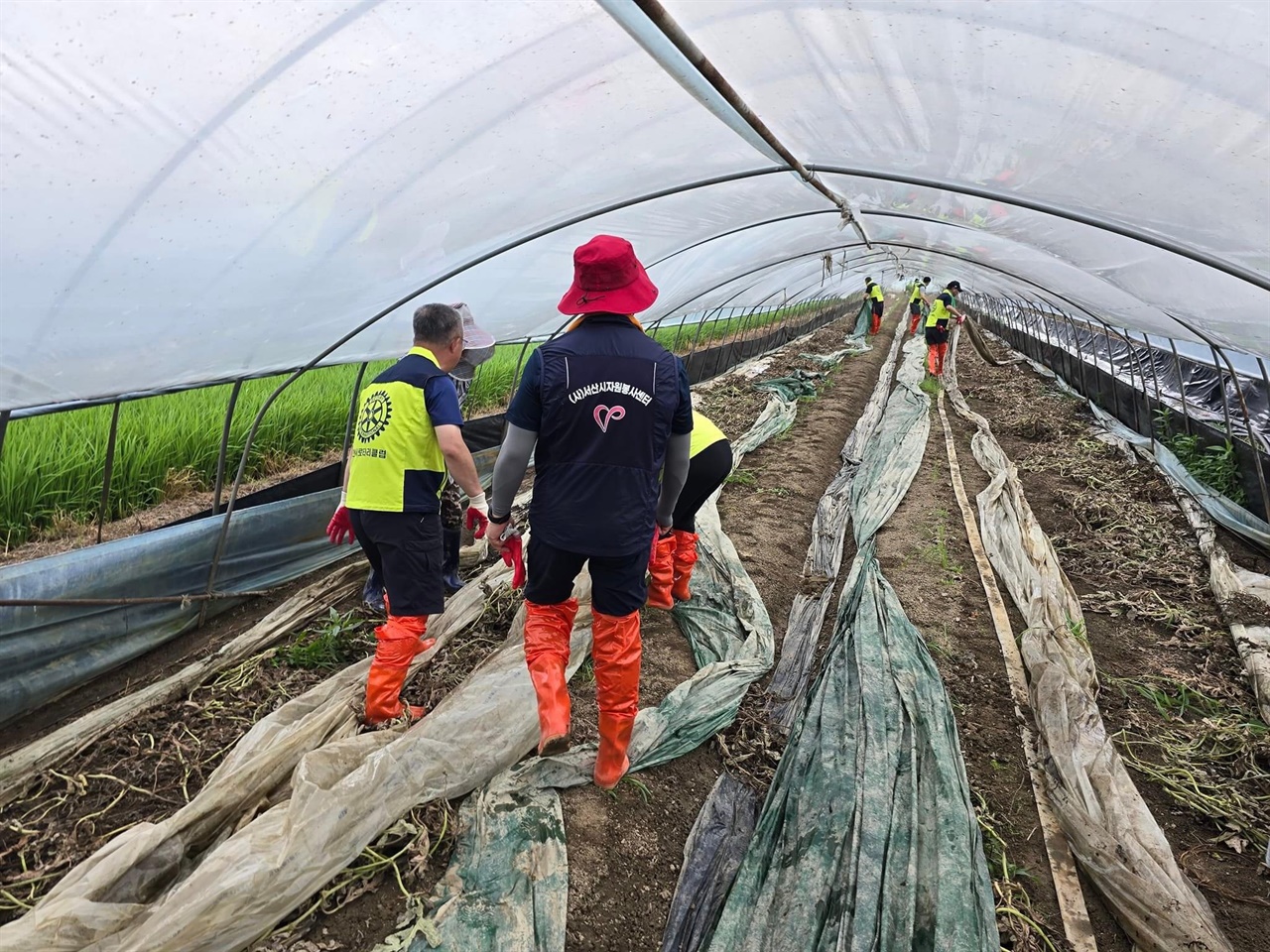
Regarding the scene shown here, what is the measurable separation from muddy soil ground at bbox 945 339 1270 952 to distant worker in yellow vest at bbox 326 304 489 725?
2.17 m

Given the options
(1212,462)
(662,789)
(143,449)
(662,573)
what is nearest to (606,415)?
(662,789)

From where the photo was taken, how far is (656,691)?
10.3ft

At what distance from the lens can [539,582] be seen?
7.50ft

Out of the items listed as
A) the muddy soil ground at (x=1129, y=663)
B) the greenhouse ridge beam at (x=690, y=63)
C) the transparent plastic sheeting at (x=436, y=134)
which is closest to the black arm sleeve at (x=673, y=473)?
the greenhouse ridge beam at (x=690, y=63)

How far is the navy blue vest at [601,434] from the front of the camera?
6.72ft

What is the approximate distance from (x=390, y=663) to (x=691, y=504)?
1622mm

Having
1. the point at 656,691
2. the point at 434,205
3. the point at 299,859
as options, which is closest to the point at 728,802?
the point at 656,691

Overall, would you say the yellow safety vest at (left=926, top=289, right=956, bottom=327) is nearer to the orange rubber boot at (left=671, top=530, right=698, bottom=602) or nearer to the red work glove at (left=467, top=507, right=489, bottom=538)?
the orange rubber boot at (left=671, top=530, right=698, bottom=602)

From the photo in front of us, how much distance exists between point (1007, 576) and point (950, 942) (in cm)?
307

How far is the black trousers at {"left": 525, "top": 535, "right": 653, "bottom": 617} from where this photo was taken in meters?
2.23

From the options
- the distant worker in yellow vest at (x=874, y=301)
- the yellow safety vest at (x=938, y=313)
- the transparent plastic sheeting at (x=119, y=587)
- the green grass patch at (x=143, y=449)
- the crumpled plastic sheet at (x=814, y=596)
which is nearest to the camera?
the transparent plastic sheeting at (x=119, y=587)

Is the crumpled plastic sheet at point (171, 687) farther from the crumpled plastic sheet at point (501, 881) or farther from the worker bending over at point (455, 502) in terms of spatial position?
the crumpled plastic sheet at point (501, 881)

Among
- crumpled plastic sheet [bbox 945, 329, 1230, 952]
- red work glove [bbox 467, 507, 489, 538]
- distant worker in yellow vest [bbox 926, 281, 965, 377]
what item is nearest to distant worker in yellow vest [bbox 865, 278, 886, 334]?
distant worker in yellow vest [bbox 926, 281, 965, 377]

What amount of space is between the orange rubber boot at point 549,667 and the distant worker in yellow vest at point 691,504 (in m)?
1.17
